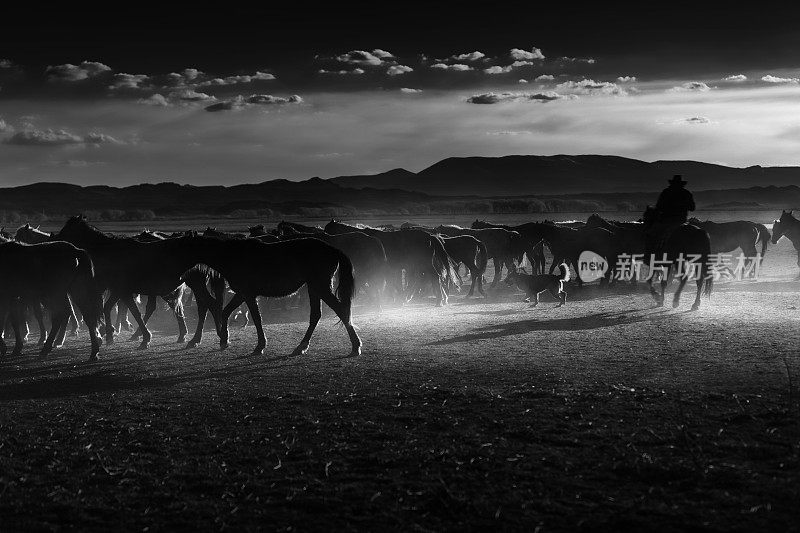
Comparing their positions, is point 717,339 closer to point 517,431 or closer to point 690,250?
point 690,250

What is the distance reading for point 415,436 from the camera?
6801 mm

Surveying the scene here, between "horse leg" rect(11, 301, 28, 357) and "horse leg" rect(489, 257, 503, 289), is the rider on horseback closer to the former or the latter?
"horse leg" rect(489, 257, 503, 289)

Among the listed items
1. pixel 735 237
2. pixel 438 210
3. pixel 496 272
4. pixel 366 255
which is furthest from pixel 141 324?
pixel 438 210

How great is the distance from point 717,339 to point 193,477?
9.14m

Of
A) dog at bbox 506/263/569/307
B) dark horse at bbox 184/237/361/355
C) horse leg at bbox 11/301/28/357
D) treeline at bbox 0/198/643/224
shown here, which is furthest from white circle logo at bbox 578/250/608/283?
treeline at bbox 0/198/643/224

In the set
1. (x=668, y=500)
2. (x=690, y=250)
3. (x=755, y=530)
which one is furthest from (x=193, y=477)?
(x=690, y=250)

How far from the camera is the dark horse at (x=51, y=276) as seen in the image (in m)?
12.1

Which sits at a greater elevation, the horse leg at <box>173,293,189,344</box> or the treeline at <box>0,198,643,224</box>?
the treeline at <box>0,198,643,224</box>

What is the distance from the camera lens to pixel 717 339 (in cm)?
1191

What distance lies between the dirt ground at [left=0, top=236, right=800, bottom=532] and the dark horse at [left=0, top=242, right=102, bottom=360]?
0.78 m

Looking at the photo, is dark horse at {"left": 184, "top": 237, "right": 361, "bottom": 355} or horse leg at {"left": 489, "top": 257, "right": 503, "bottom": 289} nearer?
dark horse at {"left": 184, "top": 237, "right": 361, "bottom": 355}

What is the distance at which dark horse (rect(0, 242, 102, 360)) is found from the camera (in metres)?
12.1

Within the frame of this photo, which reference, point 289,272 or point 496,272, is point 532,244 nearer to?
point 496,272

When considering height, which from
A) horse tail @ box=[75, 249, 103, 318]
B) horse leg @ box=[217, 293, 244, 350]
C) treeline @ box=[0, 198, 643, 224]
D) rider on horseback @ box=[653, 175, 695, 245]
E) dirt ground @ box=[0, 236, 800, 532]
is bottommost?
dirt ground @ box=[0, 236, 800, 532]
